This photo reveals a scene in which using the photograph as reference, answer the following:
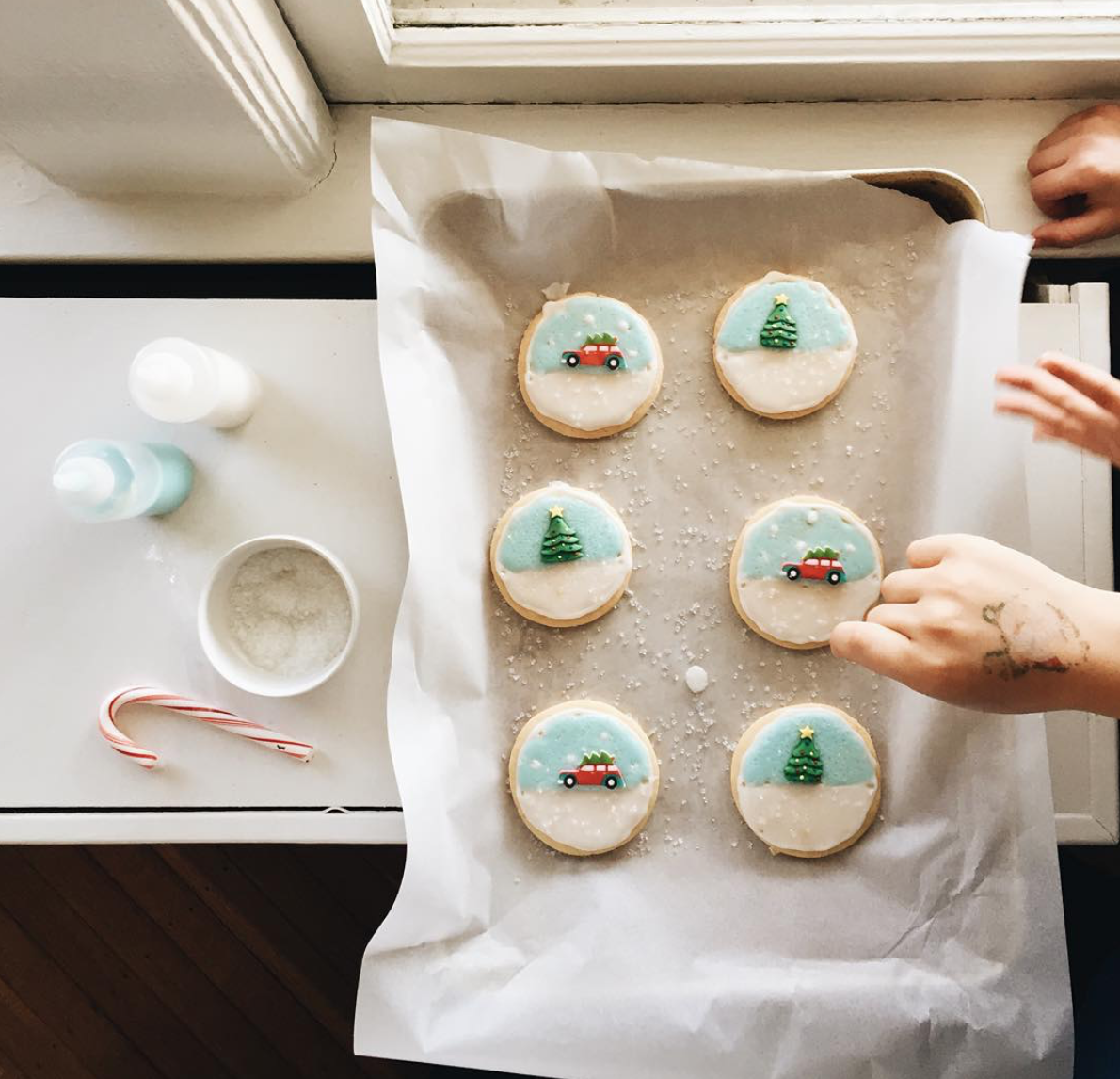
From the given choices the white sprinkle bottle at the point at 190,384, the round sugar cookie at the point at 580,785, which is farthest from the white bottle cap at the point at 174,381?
the round sugar cookie at the point at 580,785

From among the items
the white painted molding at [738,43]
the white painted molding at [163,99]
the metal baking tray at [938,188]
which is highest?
the white painted molding at [738,43]

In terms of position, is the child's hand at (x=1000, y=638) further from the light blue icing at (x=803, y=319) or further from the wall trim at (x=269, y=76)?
the wall trim at (x=269, y=76)

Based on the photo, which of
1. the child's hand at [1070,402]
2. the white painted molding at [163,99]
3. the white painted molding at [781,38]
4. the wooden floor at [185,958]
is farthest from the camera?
the wooden floor at [185,958]

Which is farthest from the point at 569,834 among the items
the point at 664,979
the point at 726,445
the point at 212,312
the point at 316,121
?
the point at 316,121

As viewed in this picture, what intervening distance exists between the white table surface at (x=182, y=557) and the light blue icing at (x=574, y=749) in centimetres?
14

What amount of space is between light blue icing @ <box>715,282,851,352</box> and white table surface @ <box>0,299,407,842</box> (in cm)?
39

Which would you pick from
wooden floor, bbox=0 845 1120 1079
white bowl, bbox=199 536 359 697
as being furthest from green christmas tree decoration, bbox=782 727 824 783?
wooden floor, bbox=0 845 1120 1079

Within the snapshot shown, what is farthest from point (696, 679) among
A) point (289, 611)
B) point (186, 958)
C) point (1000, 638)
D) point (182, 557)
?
point (186, 958)

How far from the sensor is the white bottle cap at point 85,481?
0.79 metres

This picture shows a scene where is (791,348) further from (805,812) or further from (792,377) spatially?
(805,812)

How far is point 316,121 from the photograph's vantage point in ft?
2.92

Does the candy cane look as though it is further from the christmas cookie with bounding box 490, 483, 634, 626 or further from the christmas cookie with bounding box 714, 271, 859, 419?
the christmas cookie with bounding box 714, 271, 859, 419

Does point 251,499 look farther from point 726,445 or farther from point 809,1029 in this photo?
point 809,1029

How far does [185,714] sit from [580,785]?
1.32ft
